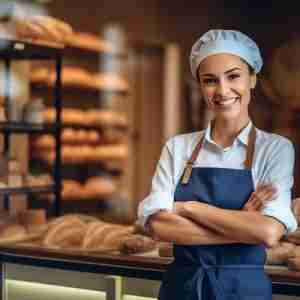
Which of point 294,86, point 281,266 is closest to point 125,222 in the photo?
point 281,266

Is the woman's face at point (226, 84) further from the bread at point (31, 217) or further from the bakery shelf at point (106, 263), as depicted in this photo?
the bread at point (31, 217)

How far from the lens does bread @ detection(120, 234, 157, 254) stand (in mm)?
2619

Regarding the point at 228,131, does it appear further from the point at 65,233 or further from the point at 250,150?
the point at 65,233

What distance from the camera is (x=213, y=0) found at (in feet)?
17.5

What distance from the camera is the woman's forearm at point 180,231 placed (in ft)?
6.34

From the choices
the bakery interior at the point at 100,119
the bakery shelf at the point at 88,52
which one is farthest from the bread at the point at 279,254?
the bakery shelf at the point at 88,52

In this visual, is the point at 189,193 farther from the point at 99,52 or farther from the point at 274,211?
the point at 99,52

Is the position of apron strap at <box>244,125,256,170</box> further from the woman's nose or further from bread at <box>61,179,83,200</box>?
bread at <box>61,179,83,200</box>

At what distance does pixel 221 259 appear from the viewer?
1964 millimetres

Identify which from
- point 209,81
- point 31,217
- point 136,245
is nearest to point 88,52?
point 31,217

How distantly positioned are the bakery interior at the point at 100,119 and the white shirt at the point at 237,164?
0.41 meters

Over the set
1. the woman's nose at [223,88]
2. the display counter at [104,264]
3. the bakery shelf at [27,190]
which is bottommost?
the display counter at [104,264]

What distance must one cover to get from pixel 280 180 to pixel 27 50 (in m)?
1.96

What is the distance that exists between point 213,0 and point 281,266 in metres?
3.23
